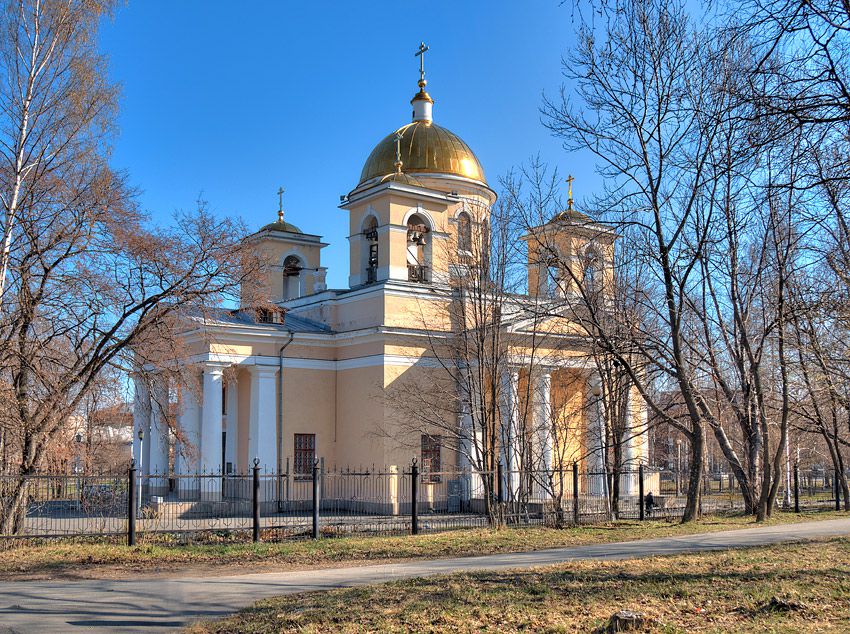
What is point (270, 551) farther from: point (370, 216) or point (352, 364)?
point (370, 216)

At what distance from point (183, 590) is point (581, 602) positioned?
15.6ft

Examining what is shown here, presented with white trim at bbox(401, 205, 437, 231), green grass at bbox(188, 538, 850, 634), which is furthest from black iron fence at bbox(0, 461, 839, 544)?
white trim at bbox(401, 205, 437, 231)

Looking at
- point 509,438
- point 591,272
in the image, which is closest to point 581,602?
point 509,438

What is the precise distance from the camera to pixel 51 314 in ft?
50.3

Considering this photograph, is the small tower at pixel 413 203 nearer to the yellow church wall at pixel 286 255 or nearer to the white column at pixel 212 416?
the yellow church wall at pixel 286 255

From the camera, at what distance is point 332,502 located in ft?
84.3

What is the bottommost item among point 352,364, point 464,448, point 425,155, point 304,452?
point 304,452

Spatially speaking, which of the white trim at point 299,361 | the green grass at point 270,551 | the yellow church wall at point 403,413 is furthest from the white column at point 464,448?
the green grass at point 270,551

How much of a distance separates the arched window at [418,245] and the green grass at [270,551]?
41.1ft

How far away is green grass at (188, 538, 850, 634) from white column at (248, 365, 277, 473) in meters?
16.8

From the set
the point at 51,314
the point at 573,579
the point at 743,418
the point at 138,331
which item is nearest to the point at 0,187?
the point at 51,314

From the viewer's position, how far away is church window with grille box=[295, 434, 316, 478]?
26953mm

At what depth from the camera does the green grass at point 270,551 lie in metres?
12.2

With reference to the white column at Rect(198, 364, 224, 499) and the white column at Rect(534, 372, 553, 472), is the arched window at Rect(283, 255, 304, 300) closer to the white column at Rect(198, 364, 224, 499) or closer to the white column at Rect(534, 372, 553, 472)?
the white column at Rect(198, 364, 224, 499)
